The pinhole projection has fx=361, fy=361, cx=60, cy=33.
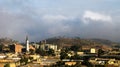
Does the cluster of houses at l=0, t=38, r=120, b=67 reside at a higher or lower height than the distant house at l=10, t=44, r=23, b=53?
lower

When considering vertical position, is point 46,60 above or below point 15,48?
below

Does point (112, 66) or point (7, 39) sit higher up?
point (7, 39)

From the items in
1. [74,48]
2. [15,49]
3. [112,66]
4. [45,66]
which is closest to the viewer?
[112,66]

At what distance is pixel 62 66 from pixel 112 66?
17.9ft

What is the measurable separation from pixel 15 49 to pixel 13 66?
102 ft

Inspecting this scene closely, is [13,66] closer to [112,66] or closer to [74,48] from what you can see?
[112,66]

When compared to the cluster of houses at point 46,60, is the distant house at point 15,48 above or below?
A: above

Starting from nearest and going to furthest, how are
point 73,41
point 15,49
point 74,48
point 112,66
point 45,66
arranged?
point 112,66 < point 45,66 < point 15,49 < point 74,48 < point 73,41

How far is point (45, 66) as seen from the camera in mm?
40906

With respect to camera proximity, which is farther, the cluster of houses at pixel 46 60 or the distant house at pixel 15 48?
the distant house at pixel 15 48

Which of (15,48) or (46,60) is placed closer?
(46,60)

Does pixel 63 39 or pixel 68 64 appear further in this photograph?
pixel 63 39

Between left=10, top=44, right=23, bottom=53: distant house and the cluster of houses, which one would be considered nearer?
the cluster of houses

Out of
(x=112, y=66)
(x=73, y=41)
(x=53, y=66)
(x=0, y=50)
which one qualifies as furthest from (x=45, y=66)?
(x=73, y=41)
